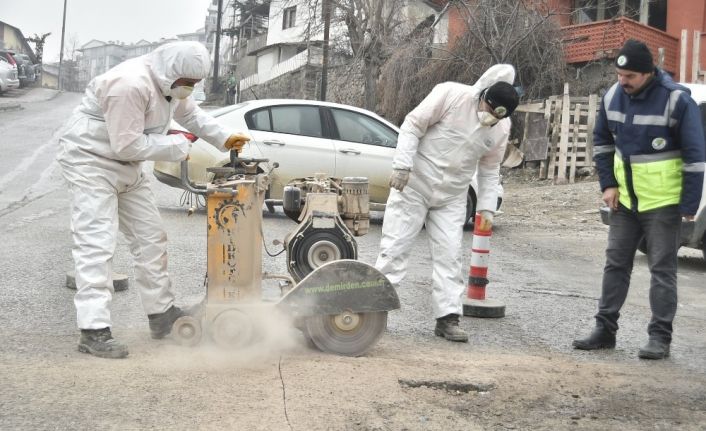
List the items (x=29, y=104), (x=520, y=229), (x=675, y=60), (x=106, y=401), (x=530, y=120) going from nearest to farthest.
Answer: (x=106, y=401) → (x=520, y=229) → (x=530, y=120) → (x=675, y=60) → (x=29, y=104)

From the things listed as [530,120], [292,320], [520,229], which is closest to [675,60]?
[530,120]

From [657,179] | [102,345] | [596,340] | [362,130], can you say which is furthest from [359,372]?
[362,130]

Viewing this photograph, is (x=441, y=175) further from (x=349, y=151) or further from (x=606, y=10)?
(x=606, y=10)

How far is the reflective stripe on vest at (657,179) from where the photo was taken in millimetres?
5641

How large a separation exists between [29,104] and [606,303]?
98.4ft

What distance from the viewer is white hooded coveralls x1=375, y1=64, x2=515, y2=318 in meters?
5.91

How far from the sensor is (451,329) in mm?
5941

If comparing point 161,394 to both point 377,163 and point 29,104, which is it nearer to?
point 377,163

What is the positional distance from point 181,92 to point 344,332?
1.66 meters

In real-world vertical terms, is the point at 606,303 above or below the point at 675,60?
below

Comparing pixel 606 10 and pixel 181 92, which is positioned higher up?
pixel 606 10

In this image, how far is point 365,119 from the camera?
Result: 1226cm

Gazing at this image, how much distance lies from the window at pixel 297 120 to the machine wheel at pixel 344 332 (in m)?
6.97

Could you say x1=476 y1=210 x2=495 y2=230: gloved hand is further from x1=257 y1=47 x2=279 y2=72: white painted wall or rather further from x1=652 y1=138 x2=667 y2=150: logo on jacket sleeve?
x1=257 y1=47 x2=279 y2=72: white painted wall
